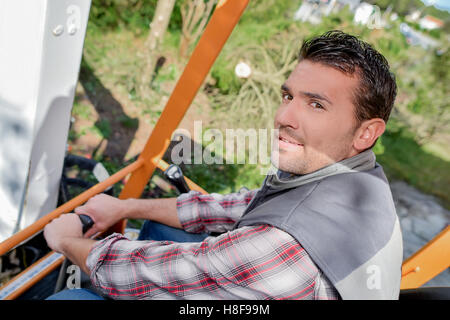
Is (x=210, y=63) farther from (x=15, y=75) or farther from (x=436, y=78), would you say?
(x=436, y=78)

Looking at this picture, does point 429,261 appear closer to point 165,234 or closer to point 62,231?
point 165,234

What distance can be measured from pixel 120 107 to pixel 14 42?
11.4 feet

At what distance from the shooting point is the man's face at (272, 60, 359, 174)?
3.36ft

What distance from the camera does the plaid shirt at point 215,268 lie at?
2.82 ft

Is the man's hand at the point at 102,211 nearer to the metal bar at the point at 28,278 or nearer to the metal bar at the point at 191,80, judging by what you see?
the metal bar at the point at 28,278

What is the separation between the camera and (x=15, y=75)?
120 cm

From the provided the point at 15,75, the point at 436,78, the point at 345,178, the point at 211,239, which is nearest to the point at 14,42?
the point at 15,75

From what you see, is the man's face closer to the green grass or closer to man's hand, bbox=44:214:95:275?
man's hand, bbox=44:214:95:275

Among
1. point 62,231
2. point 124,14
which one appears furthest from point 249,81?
point 62,231

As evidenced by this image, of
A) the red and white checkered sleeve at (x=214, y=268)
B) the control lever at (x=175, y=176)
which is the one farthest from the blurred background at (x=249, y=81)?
the red and white checkered sleeve at (x=214, y=268)

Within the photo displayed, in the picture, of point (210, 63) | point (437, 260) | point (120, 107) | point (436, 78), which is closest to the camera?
point (437, 260)

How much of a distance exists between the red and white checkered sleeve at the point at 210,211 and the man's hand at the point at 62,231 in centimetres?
51

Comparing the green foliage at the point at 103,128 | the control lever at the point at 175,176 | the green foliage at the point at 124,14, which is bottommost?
the control lever at the point at 175,176

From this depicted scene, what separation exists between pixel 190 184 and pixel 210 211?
449 mm
